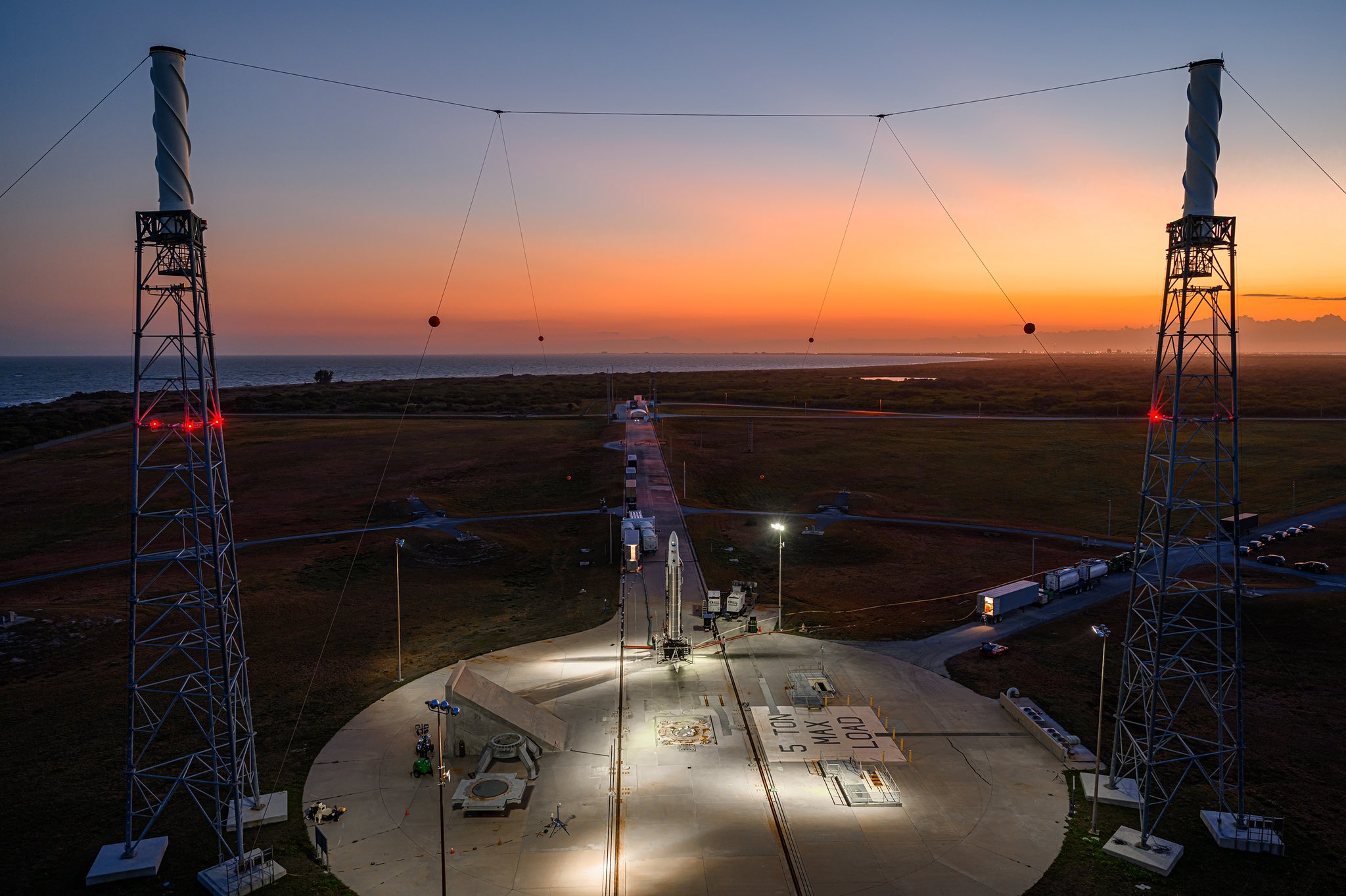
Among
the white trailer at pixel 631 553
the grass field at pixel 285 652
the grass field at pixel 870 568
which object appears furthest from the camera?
the white trailer at pixel 631 553

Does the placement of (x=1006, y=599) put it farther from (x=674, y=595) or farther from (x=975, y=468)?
(x=975, y=468)

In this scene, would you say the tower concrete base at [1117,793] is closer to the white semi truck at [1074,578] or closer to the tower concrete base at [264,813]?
the white semi truck at [1074,578]

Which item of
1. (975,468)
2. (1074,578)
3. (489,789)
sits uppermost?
(975,468)

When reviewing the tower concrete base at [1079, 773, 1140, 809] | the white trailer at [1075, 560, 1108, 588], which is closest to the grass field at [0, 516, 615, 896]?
the tower concrete base at [1079, 773, 1140, 809]

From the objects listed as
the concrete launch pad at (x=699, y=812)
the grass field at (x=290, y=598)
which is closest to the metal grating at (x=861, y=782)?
the concrete launch pad at (x=699, y=812)

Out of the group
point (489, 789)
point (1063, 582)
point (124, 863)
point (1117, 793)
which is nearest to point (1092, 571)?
point (1063, 582)
